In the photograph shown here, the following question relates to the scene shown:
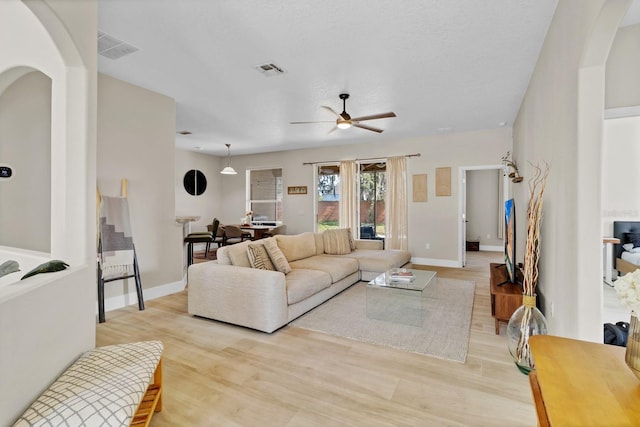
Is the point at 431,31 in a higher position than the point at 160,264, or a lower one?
higher

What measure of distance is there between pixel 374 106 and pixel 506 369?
11.8ft

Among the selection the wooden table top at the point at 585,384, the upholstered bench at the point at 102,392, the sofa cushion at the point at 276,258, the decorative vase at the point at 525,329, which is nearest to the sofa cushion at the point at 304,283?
the sofa cushion at the point at 276,258

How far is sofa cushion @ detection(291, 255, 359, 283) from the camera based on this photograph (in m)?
4.26

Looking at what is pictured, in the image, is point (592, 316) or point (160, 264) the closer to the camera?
point (592, 316)

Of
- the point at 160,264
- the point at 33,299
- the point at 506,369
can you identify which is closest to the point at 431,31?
the point at 506,369

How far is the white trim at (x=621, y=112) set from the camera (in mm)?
2279

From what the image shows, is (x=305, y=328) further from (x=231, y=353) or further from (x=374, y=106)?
(x=374, y=106)

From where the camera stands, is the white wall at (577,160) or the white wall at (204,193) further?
the white wall at (204,193)

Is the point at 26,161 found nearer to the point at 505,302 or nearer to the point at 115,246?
the point at 115,246

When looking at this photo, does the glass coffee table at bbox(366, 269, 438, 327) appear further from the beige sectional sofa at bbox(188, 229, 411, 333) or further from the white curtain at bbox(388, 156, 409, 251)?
the white curtain at bbox(388, 156, 409, 251)

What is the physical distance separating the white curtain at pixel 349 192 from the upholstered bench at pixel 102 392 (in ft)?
19.1

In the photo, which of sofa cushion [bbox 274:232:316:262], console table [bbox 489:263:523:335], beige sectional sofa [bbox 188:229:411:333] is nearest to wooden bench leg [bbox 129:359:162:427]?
beige sectional sofa [bbox 188:229:411:333]

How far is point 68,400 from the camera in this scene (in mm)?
1286

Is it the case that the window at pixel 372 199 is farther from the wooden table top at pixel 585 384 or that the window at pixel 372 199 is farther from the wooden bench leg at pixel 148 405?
the wooden table top at pixel 585 384
